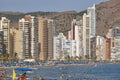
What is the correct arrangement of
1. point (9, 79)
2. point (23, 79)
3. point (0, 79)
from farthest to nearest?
point (9, 79) < point (0, 79) < point (23, 79)

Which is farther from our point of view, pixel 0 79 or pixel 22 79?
pixel 0 79

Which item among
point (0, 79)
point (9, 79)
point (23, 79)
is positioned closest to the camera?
point (23, 79)

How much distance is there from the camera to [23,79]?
159ft

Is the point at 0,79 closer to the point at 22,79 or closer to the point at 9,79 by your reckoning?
the point at 22,79

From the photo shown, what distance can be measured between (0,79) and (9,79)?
2554cm

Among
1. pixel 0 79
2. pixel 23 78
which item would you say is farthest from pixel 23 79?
pixel 0 79

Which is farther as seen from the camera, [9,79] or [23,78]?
[9,79]

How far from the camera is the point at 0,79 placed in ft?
216

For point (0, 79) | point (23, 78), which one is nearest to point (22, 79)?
point (23, 78)

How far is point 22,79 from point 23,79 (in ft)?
0.62

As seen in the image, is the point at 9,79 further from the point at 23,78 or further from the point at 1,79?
the point at 23,78

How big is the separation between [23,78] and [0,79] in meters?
17.8

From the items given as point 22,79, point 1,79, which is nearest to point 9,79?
point 1,79

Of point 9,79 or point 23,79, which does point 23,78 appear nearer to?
point 23,79
